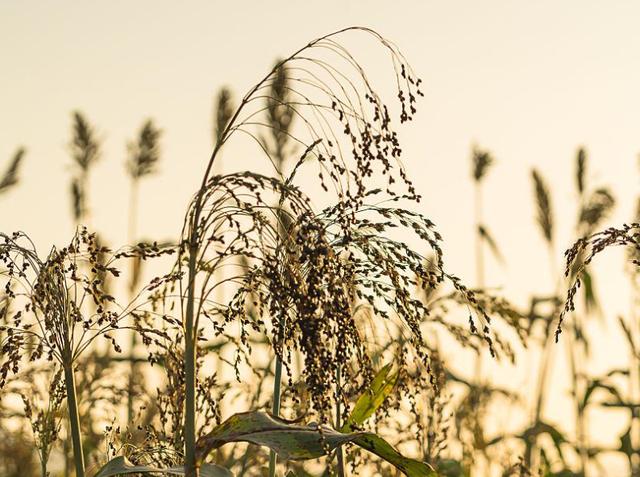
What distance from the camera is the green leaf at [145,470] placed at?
11.6 feet

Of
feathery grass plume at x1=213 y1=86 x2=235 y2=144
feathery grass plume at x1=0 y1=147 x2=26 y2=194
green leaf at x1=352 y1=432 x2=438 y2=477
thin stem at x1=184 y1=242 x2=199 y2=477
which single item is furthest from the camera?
feathery grass plume at x1=213 y1=86 x2=235 y2=144

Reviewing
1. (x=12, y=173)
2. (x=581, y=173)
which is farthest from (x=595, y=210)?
(x=12, y=173)

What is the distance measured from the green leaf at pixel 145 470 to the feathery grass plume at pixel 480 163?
7966 mm

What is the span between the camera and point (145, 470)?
3.51m

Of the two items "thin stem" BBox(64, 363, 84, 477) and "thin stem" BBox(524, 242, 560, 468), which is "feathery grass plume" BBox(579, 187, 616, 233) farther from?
"thin stem" BBox(64, 363, 84, 477)

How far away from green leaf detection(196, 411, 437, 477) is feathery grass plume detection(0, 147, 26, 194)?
3547mm

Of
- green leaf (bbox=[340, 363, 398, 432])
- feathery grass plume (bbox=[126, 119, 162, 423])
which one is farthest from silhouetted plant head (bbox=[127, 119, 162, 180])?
green leaf (bbox=[340, 363, 398, 432])

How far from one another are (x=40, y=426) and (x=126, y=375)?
8.04ft

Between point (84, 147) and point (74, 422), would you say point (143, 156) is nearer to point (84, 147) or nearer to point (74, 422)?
point (84, 147)

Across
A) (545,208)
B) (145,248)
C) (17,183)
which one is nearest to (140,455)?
(145,248)

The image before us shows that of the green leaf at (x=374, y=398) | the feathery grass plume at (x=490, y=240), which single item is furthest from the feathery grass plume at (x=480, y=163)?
the green leaf at (x=374, y=398)

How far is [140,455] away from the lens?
3.97 metres

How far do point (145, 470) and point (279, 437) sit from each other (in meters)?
0.36

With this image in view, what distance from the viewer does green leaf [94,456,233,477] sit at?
3545 millimetres
